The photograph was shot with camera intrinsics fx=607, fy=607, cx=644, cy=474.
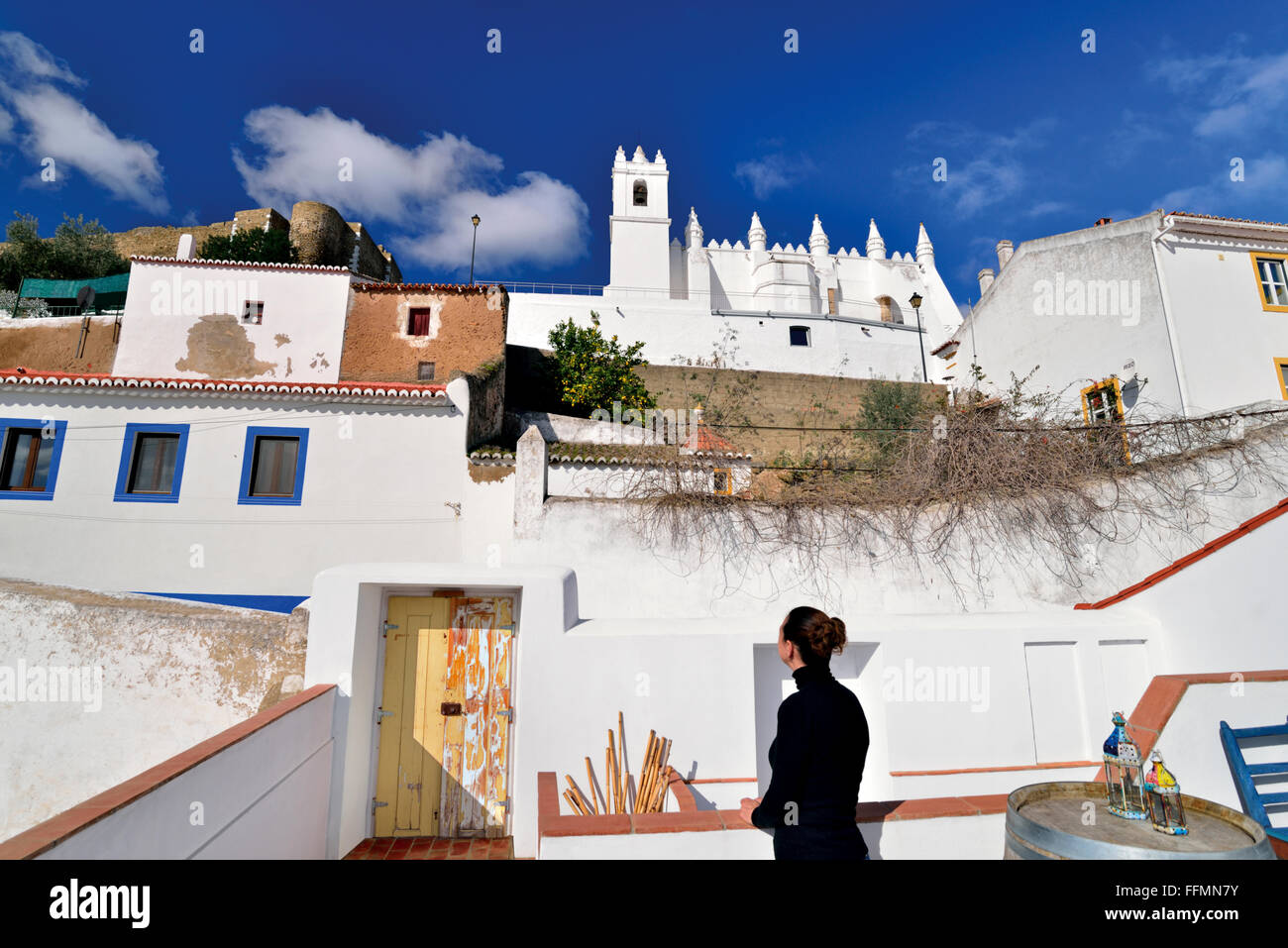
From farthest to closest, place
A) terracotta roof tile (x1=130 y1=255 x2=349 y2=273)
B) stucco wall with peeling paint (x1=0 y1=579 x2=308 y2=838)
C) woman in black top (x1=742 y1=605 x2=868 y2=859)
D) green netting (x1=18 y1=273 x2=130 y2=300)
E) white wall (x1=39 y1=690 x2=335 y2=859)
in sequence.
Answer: green netting (x1=18 y1=273 x2=130 y2=300) → terracotta roof tile (x1=130 y1=255 x2=349 y2=273) → stucco wall with peeling paint (x1=0 y1=579 x2=308 y2=838) → white wall (x1=39 y1=690 x2=335 y2=859) → woman in black top (x1=742 y1=605 x2=868 y2=859)

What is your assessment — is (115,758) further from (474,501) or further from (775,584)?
(775,584)

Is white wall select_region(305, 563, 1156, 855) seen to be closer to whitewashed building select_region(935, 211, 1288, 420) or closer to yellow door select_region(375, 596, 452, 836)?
yellow door select_region(375, 596, 452, 836)

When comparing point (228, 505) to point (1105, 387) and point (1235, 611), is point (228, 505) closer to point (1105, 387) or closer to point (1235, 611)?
point (1235, 611)

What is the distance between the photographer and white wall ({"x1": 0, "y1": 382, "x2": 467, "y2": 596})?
10812 mm

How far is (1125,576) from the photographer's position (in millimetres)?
7508

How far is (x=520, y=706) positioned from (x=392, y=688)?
1272mm

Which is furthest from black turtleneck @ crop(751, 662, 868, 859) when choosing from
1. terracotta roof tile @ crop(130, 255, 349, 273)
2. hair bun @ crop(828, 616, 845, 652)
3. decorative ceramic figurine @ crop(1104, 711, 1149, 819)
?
terracotta roof tile @ crop(130, 255, 349, 273)

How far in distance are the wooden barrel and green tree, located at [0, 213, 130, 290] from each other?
1366 inches

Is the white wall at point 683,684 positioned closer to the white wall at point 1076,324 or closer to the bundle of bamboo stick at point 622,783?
the bundle of bamboo stick at point 622,783

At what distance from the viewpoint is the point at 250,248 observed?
80.6ft

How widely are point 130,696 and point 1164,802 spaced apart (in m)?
7.78

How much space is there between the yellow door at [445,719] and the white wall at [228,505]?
223 inches

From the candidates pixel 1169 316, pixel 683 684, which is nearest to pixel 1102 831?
pixel 683 684
